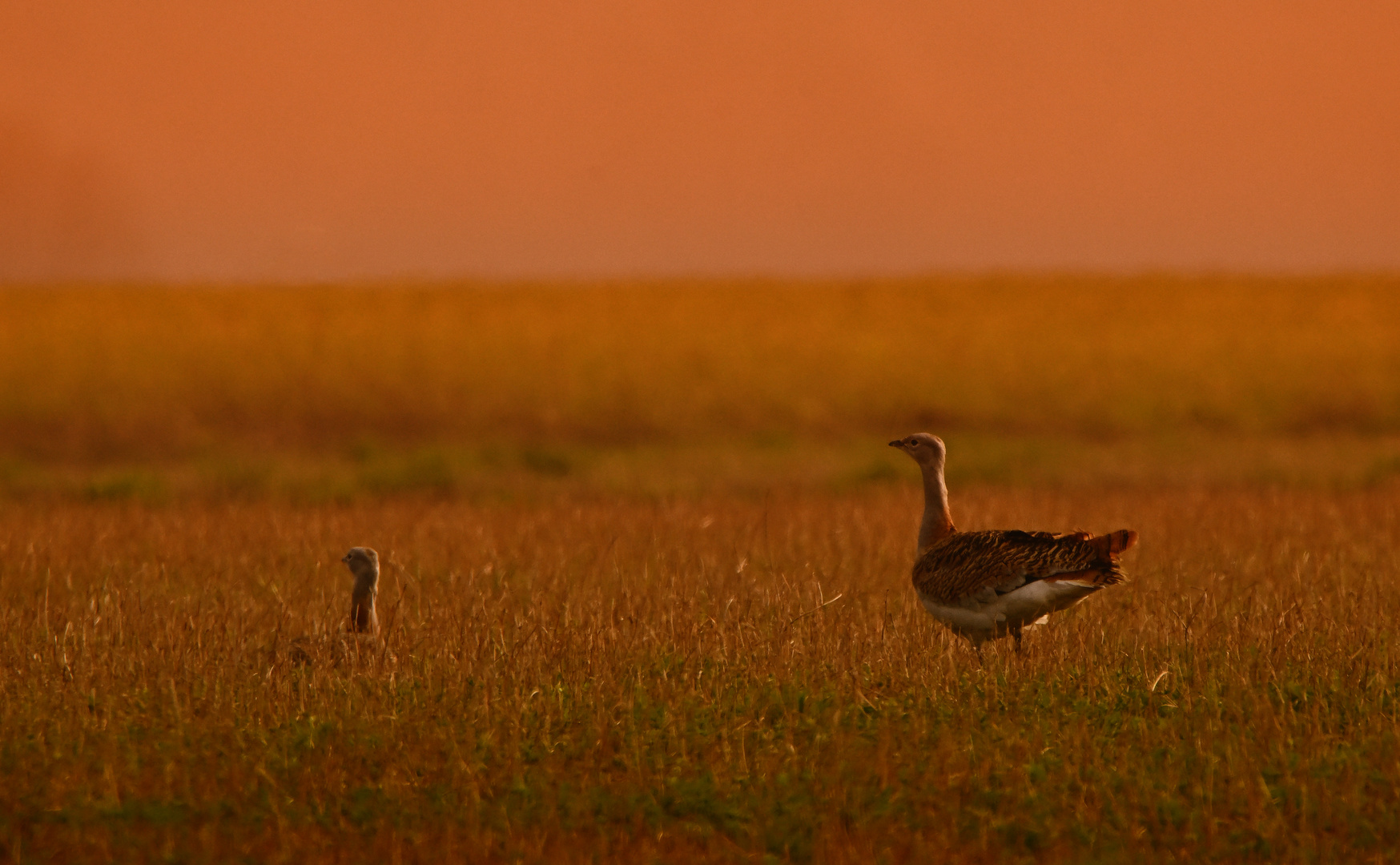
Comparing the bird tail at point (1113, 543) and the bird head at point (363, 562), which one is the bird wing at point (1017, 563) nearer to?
the bird tail at point (1113, 543)

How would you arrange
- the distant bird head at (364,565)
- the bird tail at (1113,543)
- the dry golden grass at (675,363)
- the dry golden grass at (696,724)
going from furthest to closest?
the dry golden grass at (675,363)
the distant bird head at (364,565)
the bird tail at (1113,543)
the dry golden grass at (696,724)

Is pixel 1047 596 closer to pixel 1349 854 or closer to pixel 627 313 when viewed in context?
pixel 1349 854

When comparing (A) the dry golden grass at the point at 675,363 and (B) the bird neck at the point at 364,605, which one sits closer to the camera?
(B) the bird neck at the point at 364,605

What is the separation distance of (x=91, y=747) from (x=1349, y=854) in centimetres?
535

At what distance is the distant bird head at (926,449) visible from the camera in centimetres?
1017

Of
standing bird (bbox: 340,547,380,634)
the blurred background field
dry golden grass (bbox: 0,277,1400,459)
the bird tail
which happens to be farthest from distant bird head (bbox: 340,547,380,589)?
dry golden grass (bbox: 0,277,1400,459)

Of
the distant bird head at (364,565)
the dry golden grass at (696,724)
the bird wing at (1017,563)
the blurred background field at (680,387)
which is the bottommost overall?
the dry golden grass at (696,724)

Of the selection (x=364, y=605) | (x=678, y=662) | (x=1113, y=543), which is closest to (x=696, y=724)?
(x=678, y=662)

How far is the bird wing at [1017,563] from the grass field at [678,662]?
41 centimetres

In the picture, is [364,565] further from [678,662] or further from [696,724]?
[696,724]

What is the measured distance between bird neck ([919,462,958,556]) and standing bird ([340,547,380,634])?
3351 mm

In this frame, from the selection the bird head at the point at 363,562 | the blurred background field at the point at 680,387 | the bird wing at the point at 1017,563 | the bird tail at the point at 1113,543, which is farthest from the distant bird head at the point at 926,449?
the blurred background field at the point at 680,387

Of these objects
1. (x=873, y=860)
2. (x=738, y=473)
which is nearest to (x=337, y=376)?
(x=738, y=473)

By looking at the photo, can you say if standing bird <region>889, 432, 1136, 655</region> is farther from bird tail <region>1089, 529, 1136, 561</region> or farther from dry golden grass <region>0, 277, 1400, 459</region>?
dry golden grass <region>0, 277, 1400, 459</region>
